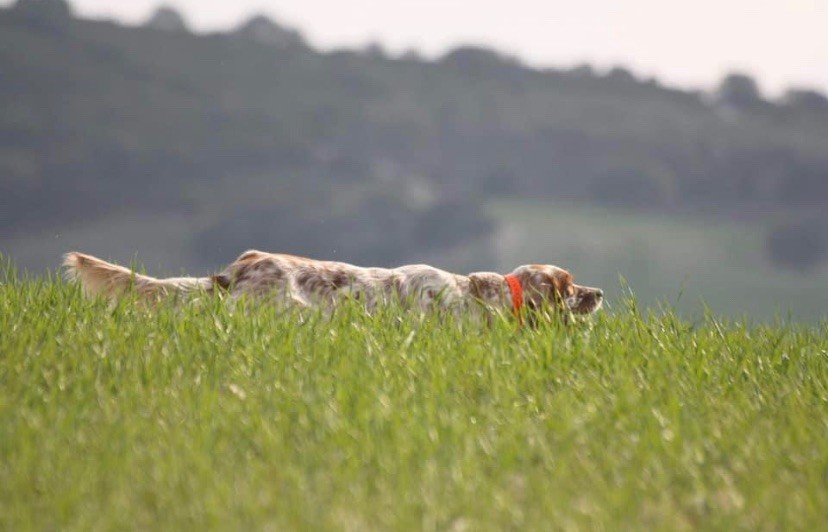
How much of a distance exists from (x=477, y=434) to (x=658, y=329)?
318cm

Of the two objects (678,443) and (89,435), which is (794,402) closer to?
(678,443)

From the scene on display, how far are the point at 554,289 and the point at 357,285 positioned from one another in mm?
1668

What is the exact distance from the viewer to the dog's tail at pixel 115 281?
9.22m

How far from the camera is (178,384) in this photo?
7.04 m

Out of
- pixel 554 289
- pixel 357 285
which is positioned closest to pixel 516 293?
pixel 554 289

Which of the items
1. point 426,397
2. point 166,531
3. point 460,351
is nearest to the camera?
point 166,531

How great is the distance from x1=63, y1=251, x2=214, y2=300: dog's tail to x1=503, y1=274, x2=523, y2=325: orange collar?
247 cm

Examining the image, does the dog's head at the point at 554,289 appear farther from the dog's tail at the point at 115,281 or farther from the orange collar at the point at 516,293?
the dog's tail at the point at 115,281

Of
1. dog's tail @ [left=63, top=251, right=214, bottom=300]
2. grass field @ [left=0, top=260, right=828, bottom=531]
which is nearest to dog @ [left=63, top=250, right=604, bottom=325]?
dog's tail @ [left=63, top=251, right=214, bottom=300]

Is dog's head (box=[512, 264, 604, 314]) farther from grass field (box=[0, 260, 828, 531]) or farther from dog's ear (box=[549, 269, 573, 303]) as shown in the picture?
grass field (box=[0, 260, 828, 531])

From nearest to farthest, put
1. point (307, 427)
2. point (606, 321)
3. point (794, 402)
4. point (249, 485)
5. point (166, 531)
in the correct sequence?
1. point (166, 531)
2. point (249, 485)
3. point (307, 427)
4. point (794, 402)
5. point (606, 321)

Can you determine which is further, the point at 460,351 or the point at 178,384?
the point at 460,351

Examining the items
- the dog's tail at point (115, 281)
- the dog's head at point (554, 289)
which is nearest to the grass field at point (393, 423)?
the dog's tail at point (115, 281)

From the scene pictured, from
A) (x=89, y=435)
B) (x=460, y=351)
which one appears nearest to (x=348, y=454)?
(x=89, y=435)
